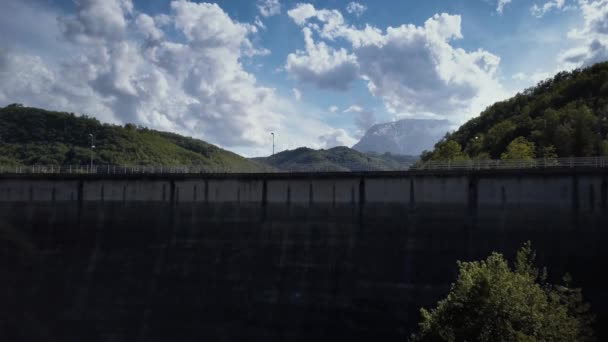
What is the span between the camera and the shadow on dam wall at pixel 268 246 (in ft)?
84.0

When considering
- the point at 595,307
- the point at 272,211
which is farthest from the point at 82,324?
the point at 595,307

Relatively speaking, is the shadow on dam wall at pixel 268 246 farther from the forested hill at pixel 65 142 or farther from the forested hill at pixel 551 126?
the forested hill at pixel 65 142

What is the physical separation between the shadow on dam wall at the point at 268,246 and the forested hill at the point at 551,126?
763 inches

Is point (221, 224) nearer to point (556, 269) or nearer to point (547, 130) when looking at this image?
point (556, 269)

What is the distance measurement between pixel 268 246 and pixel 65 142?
85.4m

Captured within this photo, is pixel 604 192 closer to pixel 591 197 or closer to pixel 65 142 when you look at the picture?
pixel 591 197

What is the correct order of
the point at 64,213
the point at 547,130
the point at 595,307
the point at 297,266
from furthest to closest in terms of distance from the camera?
the point at 547,130 < the point at 64,213 < the point at 297,266 < the point at 595,307

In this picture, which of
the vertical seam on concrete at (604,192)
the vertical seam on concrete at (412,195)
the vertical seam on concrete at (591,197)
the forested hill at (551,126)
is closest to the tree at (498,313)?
the vertical seam on concrete at (591,197)

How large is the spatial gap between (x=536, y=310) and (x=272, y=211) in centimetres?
1699

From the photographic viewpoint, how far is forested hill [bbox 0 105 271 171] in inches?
3509

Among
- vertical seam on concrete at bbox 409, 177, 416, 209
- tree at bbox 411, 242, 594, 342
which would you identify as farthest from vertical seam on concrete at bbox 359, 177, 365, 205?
tree at bbox 411, 242, 594, 342

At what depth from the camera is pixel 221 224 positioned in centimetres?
3055

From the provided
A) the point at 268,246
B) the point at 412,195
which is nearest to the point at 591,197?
the point at 412,195

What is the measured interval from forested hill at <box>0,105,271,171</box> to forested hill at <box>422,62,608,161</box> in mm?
46532
